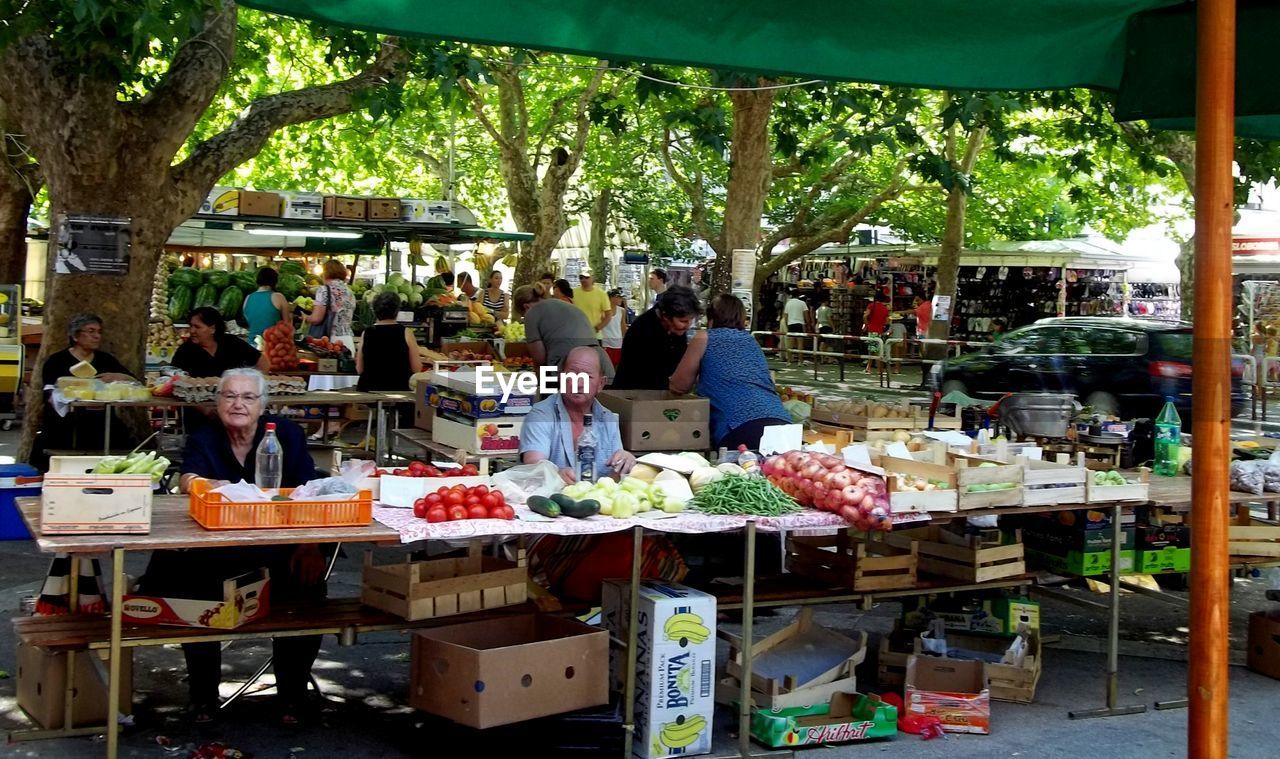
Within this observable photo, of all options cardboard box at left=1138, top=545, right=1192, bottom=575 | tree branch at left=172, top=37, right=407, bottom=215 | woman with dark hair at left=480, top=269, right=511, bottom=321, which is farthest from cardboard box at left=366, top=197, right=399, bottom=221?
cardboard box at left=1138, top=545, right=1192, bottom=575

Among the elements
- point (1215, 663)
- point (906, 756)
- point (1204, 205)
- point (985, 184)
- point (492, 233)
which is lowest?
point (906, 756)

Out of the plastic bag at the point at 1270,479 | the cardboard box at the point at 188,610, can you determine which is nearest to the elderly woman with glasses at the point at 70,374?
the cardboard box at the point at 188,610

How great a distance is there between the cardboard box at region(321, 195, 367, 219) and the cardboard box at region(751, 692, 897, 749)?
12333 mm

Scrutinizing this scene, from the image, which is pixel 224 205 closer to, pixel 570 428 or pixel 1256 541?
pixel 570 428

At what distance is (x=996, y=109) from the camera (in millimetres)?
11656

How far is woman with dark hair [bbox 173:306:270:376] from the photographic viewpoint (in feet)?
35.5

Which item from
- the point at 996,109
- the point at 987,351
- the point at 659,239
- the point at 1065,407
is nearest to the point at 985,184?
the point at 659,239

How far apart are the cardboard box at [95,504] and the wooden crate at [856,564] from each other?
3.20m

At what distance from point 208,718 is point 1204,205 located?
4.61m

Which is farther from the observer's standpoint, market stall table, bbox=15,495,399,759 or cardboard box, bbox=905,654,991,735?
cardboard box, bbox=905,654,991,735

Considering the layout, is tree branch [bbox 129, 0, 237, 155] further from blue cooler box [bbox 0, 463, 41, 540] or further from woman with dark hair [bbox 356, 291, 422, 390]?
blue cooler box [bbox 0, 463, 41, 540]

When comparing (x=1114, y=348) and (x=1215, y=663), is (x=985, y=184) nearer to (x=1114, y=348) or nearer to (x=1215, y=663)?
(x=1114, y=348)

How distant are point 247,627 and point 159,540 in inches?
28.5

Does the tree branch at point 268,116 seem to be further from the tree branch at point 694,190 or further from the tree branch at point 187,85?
the tree branch at point 694,190
